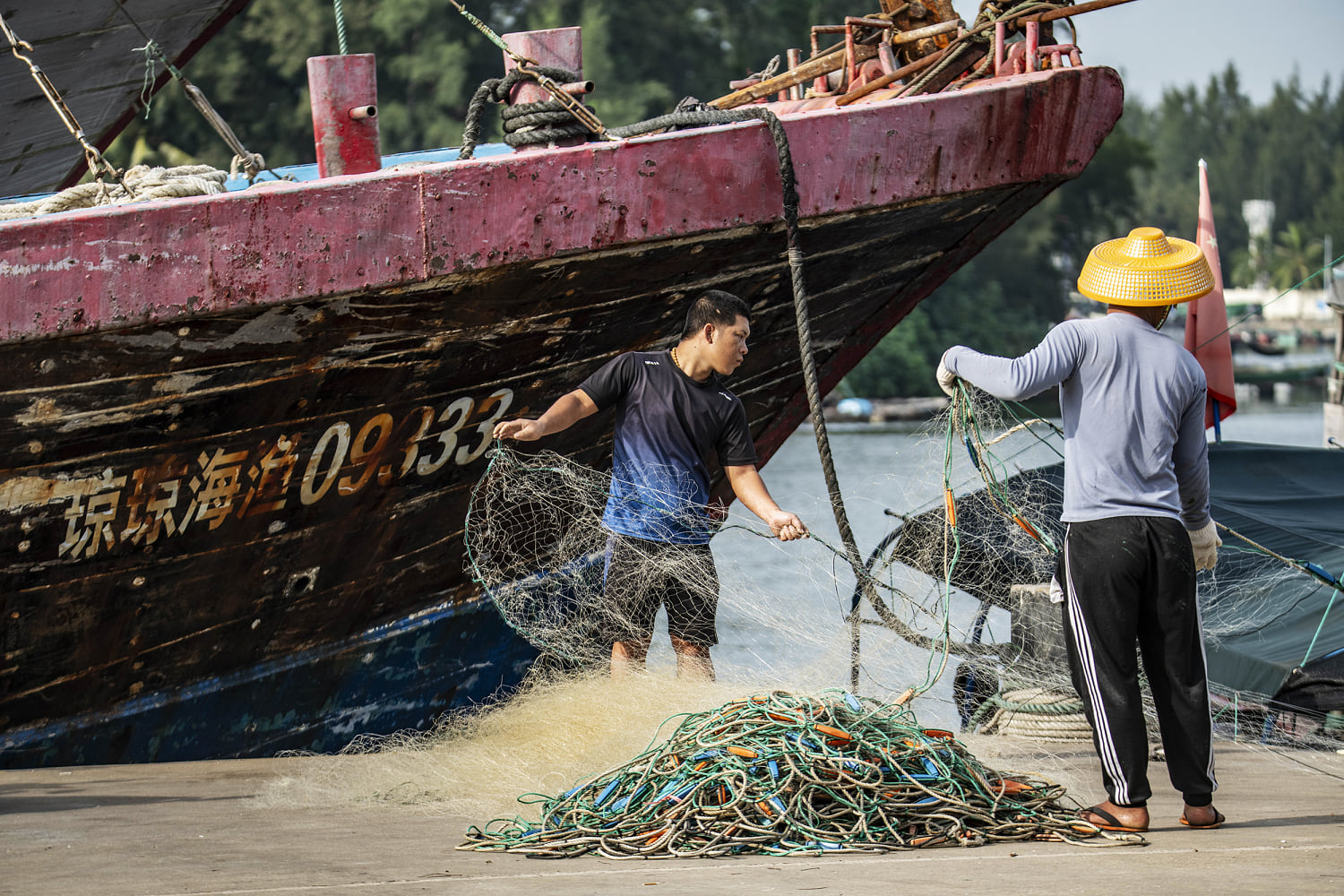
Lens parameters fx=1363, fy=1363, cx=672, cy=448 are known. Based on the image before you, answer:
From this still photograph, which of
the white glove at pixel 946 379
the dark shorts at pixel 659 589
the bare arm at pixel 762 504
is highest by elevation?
the white glove at pixel 946 379

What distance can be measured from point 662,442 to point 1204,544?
5.68ft

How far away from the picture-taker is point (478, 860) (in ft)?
11.0

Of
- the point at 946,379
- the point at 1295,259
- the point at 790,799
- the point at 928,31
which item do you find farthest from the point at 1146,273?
the point at 1295,259

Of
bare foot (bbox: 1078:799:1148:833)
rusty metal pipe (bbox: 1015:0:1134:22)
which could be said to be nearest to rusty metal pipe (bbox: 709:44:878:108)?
rusty metal pipe (bbox: 1015:0:1134:22)

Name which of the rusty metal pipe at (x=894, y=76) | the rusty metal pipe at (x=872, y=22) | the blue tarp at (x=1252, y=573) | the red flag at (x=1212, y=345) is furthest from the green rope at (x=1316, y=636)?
the rusty metal pipe at (x=872, y=22)

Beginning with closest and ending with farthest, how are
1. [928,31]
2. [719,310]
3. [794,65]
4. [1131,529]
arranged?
[1131,529] < [719,310] < [928,31] < [794,65]

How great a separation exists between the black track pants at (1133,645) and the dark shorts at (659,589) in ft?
4.35

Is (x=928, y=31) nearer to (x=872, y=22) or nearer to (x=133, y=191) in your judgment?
(x=872, y=22)

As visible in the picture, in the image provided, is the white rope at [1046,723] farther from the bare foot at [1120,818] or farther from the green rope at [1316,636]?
the bare foot at [1120,818]

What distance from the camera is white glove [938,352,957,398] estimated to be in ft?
12.5

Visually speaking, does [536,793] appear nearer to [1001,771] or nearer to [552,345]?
[1001,771]

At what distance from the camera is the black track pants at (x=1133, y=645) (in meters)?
3.50

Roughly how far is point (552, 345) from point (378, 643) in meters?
1.44

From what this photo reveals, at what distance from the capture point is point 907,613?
5.23 m
